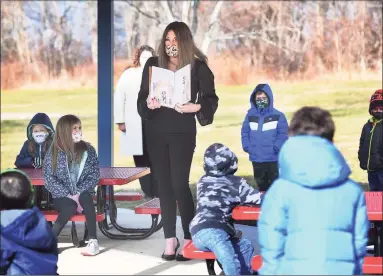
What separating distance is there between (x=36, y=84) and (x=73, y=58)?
1.85 metres

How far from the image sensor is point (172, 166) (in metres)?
6.53

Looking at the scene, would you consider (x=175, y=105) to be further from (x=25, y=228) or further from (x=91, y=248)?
(x=25, y=228)

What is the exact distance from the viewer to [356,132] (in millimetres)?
19750

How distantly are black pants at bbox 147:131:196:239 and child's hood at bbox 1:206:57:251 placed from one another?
6.24 ft

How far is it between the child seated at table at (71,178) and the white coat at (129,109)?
2247mm

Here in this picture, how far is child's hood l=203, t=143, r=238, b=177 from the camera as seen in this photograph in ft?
19.1

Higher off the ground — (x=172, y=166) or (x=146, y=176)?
(x=172, y=166)

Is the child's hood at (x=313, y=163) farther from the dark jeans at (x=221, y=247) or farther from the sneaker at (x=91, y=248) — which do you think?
the sneaker at (x=91, y=248)

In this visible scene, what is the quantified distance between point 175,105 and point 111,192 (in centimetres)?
190

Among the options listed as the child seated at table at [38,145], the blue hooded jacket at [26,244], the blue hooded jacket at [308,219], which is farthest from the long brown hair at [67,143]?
the blue hooded jacket at [308,219]

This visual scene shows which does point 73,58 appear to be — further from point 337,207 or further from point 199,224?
point 337,207

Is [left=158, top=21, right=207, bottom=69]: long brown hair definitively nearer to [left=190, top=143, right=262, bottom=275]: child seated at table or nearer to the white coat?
[left=190, top=143, right=262, bottom=275]: child seated at table

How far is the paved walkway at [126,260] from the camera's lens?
6594 mm

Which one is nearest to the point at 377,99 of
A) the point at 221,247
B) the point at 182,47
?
the point at 182,47
